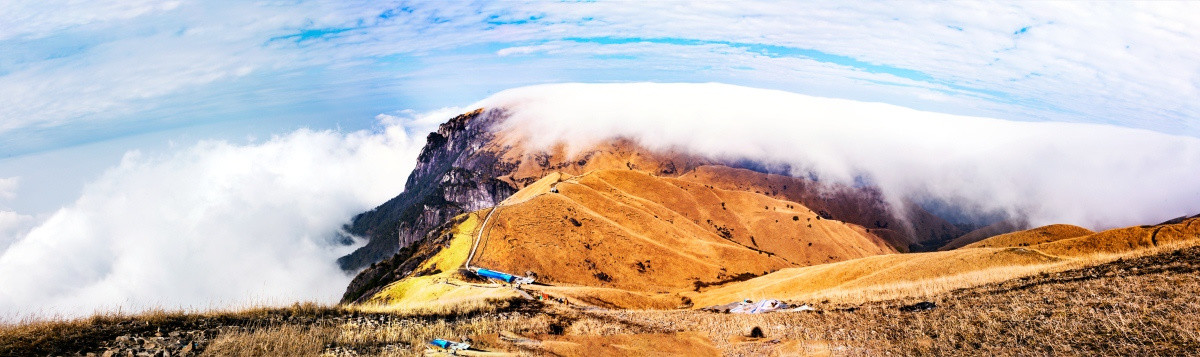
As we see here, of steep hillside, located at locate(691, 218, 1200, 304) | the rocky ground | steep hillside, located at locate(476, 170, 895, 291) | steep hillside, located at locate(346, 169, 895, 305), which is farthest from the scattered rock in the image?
steep hillside, located at locate(476, 170, 895, 291)

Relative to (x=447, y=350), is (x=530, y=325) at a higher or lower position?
lower

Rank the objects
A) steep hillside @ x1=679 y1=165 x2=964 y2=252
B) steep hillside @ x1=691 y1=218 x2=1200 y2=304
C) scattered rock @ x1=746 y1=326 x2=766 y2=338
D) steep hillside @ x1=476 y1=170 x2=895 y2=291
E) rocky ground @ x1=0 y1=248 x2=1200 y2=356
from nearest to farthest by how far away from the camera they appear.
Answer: rocky ground @ x1=0 y1=248 x2=1200 y2=356 < scattered rock @ x1=746 y1=326 x2=766 y2=338 < steep hillside @ x1=691 y1=218 x2=1200 y2=304 < steep hillside @ x1=476 y1=170 x2=895 y2=291 < steep hillside @ x1=679 y1=165 x2=964 y2=252

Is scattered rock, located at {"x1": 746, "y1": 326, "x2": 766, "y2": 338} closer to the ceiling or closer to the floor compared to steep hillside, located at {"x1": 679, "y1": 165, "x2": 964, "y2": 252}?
closer to the ceiling

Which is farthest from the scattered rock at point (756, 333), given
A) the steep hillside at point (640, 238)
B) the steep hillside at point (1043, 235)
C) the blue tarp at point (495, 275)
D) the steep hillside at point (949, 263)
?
the steep hillside at point (1043, 235)

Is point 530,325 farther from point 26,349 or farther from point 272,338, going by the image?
point 26,349

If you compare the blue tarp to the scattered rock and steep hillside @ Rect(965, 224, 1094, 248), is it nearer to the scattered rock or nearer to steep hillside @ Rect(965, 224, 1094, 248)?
the scattered rock

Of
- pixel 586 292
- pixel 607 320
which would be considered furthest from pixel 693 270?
pixel 607 320

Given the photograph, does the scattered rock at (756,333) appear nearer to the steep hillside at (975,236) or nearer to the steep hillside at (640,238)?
the steep hillside at (640,238)

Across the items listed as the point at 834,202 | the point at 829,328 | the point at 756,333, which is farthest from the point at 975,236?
the point at 756,333

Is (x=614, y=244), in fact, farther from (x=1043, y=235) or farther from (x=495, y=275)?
(x=1043, y=235)

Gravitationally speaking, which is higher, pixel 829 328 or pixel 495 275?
pixel 829 328

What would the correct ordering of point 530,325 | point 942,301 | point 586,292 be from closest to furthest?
point 942,301
point 530,325
point 586,292
